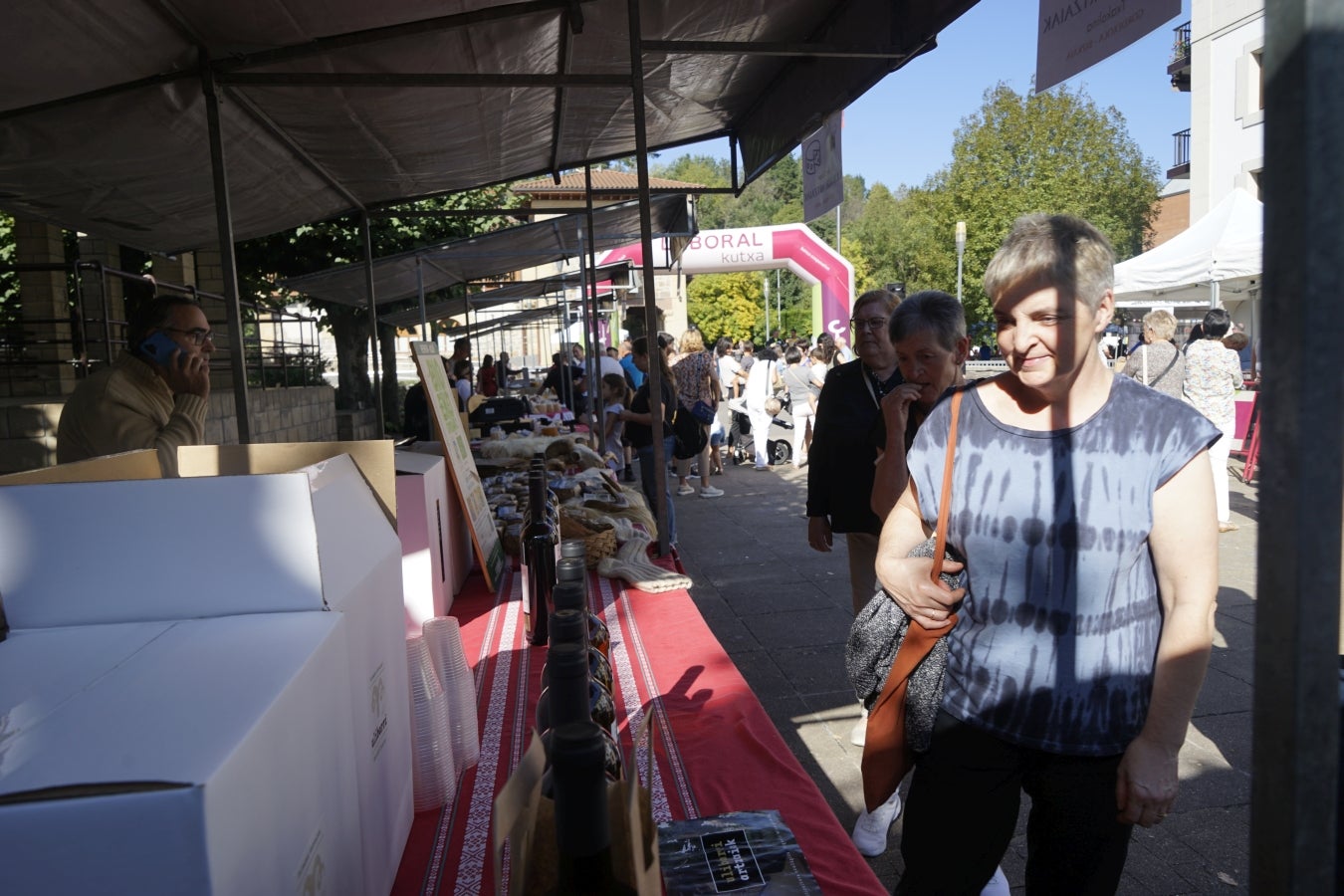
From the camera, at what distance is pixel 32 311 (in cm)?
1193

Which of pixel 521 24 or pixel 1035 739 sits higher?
pixel 521 24

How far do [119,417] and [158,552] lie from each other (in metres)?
1.84

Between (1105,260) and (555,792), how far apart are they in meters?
1.45

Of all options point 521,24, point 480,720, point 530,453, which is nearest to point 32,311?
point 530,453

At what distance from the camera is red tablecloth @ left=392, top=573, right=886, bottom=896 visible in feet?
→ 4.28

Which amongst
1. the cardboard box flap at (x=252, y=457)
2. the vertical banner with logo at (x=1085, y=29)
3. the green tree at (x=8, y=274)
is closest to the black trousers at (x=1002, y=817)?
the cardboard box flap at (x=252, y=457)

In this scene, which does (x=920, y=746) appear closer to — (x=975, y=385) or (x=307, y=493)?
(x=975, y=385)

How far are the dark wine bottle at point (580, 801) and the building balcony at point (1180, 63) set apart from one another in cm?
3991

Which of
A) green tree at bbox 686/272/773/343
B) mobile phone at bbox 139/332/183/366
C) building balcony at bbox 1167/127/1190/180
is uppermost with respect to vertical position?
building balcony at bbox 1167/127/1190/180

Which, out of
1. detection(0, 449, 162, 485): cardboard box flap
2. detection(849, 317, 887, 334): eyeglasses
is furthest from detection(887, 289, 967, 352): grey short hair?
detection(0, 449, 162, 485): cardboard box flap

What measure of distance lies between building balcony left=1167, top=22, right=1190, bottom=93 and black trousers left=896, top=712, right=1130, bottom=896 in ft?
127

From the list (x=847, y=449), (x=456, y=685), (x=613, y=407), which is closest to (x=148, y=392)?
(x=456, y=685)

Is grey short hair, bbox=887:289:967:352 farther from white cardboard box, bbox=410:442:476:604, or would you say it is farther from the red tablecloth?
white cardboard box, bbox=410:442:476:604

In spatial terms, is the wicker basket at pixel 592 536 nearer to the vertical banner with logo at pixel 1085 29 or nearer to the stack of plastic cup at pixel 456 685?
the stack of plastic cup at pixel 456 685
